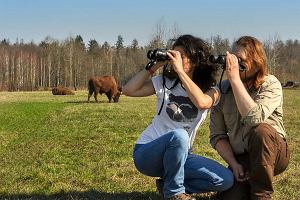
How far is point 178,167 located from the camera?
420cm

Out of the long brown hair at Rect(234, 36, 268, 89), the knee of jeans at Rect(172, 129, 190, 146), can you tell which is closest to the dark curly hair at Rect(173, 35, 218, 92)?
the long brown hair at Rect(234, 36, 268, 89)

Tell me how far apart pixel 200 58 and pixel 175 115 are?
1.87ft

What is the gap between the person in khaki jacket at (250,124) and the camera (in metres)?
4.07

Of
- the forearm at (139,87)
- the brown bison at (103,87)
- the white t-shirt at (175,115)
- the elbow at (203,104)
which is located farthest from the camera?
the brown bison at (103,87)

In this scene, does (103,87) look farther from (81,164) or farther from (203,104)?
(203,104)

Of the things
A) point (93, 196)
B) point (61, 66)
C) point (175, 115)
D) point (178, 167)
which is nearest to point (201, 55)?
point (175, 115)

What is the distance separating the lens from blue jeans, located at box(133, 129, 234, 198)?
4152 mm

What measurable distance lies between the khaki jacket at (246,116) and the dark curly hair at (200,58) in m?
0.16

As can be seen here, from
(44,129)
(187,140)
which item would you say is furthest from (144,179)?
(44,129)

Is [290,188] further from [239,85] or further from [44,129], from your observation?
[44,129]

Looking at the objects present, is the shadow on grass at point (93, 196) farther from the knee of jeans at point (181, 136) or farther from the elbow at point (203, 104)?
the elbow at point (203, 104)

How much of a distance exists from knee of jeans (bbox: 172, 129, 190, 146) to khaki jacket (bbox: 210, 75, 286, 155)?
516 mm

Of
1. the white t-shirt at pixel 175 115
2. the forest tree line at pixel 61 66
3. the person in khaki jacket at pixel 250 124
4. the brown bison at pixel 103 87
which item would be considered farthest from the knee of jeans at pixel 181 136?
the forest tree line at pixel 61 66

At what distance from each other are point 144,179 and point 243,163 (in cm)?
171
